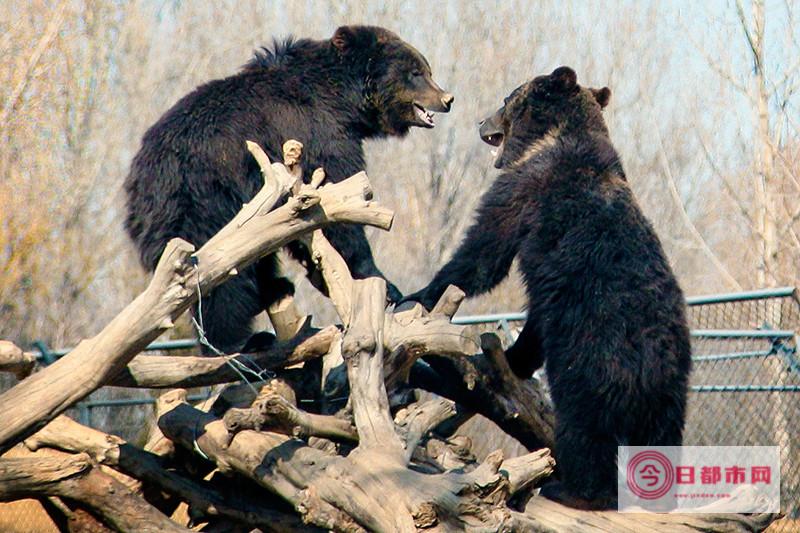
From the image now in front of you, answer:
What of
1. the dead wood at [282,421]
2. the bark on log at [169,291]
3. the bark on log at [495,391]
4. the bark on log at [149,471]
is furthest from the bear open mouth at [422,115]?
the bark on log at [149,471]

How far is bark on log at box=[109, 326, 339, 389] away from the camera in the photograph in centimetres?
557

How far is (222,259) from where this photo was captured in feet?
16.0

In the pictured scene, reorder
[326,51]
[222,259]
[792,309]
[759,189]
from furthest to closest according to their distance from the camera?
1. [759,189]
2. [792,309]
3. [326,51]
4. [222,259]

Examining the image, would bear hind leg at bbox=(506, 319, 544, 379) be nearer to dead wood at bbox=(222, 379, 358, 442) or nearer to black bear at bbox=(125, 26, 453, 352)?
black bear at bbox=(125, 26, 453, 352)

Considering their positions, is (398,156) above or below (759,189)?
above

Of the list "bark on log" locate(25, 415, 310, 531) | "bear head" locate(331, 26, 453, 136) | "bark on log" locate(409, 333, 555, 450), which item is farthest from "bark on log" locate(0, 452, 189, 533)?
"bear head" locate(331, 26, 453, 136)

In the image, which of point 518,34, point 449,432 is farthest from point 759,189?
point 449,432

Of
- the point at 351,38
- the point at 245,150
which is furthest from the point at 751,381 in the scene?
the point at 245,150

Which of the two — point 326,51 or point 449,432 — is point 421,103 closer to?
point 326,51

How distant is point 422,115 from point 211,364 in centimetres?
310

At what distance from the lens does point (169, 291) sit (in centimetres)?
466

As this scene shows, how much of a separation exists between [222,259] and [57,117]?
51.1ft

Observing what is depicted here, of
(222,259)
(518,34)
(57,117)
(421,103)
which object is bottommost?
(222,259)

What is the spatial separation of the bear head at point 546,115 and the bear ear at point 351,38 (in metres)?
1.11
